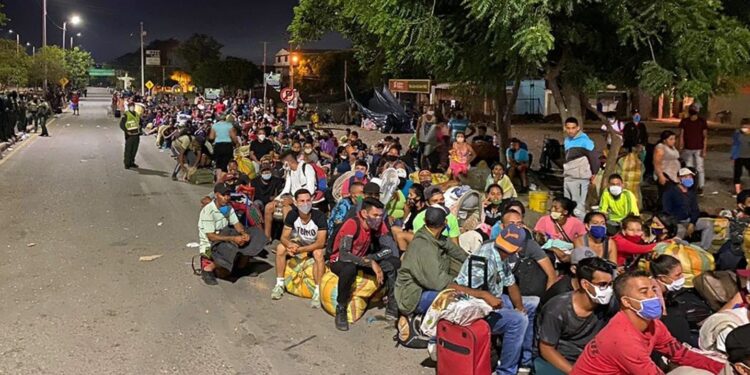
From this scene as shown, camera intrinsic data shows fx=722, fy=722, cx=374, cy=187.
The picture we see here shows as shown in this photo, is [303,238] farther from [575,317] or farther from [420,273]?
[575,317]

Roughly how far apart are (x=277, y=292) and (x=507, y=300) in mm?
2906

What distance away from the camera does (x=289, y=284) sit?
8078 mm

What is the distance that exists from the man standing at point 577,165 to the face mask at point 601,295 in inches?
233

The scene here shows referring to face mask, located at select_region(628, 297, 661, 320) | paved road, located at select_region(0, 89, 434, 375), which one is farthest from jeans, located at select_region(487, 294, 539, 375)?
face mask, located at select_region(628, 297, 661, 320)

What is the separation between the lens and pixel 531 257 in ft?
21.2

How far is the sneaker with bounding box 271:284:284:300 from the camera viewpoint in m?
7.85

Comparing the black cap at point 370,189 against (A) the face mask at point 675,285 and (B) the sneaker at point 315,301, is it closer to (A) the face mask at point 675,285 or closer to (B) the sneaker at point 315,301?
(B) the sneaker at point 315,301

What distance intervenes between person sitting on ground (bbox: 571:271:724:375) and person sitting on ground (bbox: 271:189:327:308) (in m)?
3.77

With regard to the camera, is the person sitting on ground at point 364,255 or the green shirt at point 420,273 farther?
the person sitting on ground at point 364,255

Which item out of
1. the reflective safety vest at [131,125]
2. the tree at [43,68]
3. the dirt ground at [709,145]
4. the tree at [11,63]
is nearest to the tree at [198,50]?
the tree at [43,68]

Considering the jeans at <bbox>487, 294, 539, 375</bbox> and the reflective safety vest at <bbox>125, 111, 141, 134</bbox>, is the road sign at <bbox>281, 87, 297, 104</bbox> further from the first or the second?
the jeans at <bbox>487, 294, 539, 375</bbox>

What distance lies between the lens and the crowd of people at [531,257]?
4855 millimetres

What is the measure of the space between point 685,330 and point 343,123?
1356 inches

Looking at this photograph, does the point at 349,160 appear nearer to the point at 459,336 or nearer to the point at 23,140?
the point at 459,336
